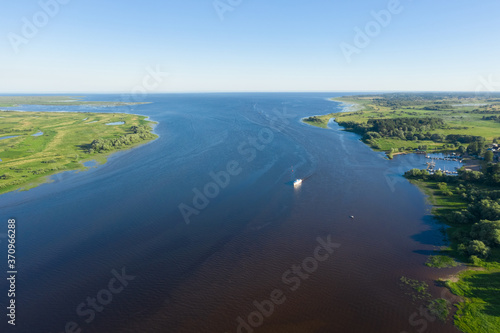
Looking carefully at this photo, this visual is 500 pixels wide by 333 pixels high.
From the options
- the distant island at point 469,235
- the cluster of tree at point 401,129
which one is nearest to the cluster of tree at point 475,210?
the distant island at point 469,235

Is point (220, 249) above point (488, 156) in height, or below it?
below

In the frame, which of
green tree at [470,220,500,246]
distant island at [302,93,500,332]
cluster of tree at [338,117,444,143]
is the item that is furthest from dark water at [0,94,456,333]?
cluster of tree at [338,117,444,143]

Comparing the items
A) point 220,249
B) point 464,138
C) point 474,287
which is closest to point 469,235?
point 474,287

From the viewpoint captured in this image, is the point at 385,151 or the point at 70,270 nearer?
the point at 70,270

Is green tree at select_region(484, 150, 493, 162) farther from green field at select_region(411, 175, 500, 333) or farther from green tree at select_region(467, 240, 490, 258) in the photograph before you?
green tree at select_region(467, 240, 490, 258)

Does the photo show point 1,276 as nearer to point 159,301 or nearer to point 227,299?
point 159,301

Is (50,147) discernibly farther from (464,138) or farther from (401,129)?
(464,138)

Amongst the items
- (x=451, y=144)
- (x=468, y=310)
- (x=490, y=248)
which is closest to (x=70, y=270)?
(x=468, y=310)
